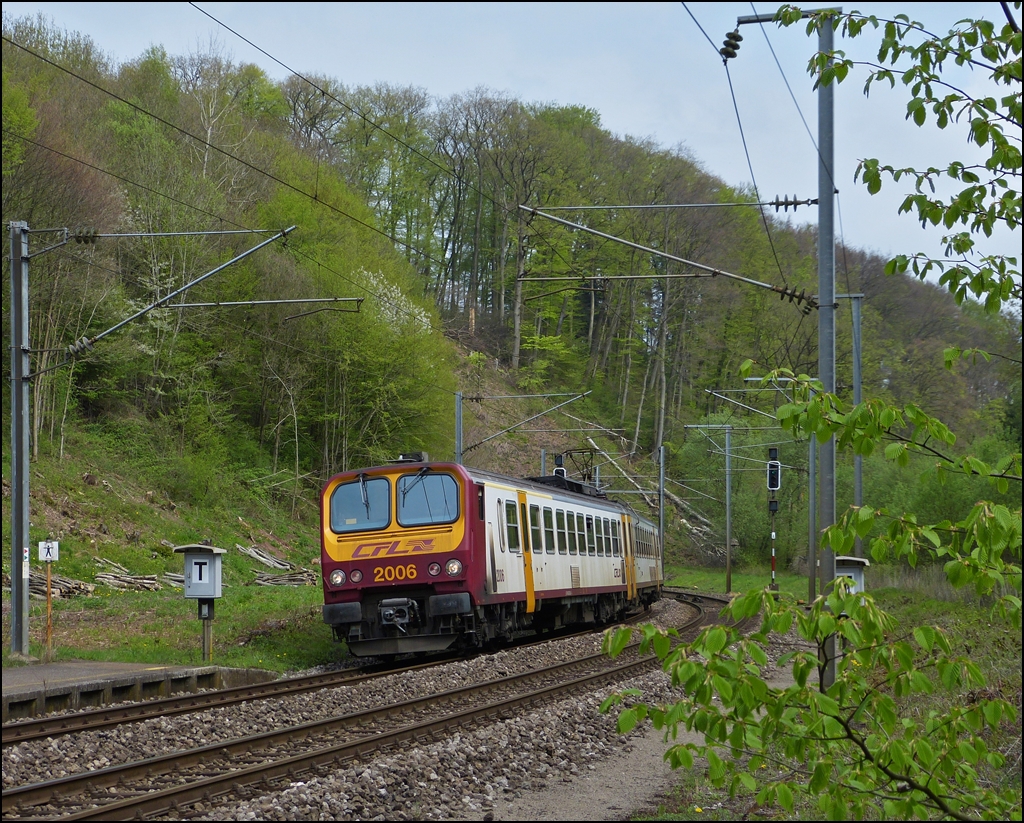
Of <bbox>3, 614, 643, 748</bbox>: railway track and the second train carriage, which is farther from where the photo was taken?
the second train carriage

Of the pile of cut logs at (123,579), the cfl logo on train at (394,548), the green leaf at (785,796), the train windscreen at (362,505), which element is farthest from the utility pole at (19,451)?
the green leaf at (785,796)

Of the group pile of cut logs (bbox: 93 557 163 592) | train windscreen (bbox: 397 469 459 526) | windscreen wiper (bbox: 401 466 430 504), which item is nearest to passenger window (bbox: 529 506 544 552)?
train windscreen (bbox: 397 469 459 526)

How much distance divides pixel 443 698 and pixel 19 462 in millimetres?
6887

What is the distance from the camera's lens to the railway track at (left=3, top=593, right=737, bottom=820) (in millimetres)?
7105

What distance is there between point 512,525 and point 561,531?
2.81m

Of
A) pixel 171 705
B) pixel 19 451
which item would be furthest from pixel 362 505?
pixel 171 705

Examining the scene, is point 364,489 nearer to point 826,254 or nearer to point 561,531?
point 561,531

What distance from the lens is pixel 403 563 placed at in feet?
50.1

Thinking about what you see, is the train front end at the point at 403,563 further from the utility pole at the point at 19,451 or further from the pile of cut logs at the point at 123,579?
the pile of cut logs at the point at 123,579

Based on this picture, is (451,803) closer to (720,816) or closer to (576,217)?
(720,816)

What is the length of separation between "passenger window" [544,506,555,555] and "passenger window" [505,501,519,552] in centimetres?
150

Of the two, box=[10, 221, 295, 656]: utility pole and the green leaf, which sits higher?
box=[10, 221, 295, 656]: utility pole

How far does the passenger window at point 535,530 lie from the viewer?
17781 mm

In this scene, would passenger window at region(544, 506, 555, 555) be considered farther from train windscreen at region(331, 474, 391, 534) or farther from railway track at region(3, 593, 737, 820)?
railway track at region(3, 593, 737, 820)
